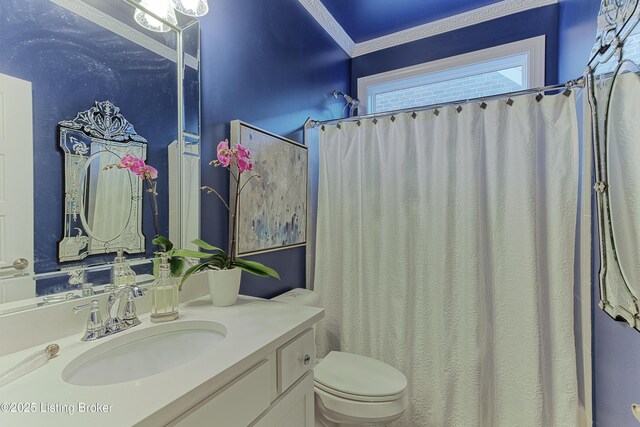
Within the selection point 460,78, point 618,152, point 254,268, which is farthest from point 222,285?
point 460,78

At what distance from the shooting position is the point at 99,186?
87 cm

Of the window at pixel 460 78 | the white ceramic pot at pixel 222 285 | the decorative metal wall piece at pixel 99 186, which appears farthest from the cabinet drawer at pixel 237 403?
the window at pixel 460 78

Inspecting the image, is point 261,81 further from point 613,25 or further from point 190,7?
point 613,25

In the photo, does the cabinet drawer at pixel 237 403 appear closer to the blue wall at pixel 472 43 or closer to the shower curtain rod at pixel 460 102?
the shower curtain rod at pixel 460 102

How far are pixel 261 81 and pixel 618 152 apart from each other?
1.45m

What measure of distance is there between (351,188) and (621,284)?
1249 mm

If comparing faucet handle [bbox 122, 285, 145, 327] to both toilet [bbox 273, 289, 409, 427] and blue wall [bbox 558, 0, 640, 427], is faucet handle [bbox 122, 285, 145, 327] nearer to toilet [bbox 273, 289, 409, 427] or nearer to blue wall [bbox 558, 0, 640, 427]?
toilet [bbox 273, 289, 409, 427]

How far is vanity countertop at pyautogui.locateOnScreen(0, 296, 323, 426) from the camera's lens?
18.1 inches

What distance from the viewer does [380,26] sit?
2273mm

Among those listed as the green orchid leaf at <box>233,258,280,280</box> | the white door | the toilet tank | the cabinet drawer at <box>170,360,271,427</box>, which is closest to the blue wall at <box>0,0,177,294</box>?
the white door

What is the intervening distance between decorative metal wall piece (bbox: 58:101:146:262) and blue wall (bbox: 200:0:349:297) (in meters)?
0.28

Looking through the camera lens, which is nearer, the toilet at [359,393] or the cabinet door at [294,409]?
the cabinet door at [294,409]

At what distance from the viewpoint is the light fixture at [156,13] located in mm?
994

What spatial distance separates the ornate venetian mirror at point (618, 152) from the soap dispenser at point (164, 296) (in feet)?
4.37
